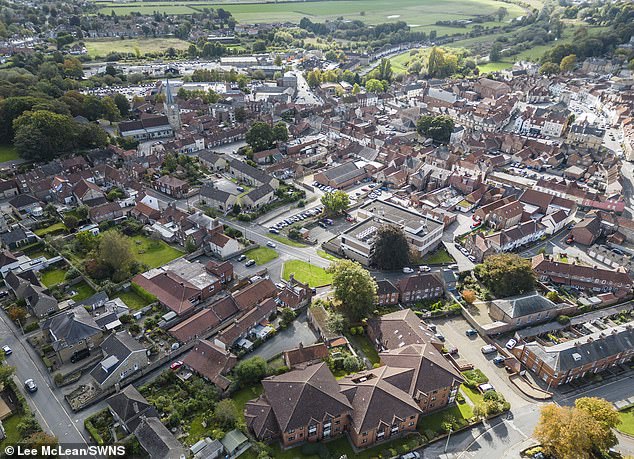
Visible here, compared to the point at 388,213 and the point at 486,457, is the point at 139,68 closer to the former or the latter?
the point at 388,213

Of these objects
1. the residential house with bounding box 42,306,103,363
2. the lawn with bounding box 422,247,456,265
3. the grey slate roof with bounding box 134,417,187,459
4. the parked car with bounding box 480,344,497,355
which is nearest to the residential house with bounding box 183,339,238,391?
the grey slate roof with bounding box 134,417,187,459

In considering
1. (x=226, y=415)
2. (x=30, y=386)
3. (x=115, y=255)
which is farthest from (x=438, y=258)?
(x=30, y=386)

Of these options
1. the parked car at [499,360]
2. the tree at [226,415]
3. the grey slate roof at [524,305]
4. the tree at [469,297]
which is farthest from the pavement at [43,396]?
the grey slate roof at [524,305]

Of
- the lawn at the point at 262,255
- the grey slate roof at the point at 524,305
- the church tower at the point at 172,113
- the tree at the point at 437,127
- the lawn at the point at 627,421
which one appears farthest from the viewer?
the church tower at the point at 172,113

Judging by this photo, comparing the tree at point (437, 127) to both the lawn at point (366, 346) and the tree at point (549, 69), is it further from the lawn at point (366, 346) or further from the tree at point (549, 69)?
the tree at point (549, 69)

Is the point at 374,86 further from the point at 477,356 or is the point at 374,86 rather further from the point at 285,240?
the point at 477,356

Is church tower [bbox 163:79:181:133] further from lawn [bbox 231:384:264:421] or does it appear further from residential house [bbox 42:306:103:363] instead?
lawn [bbox 231:384:264:421]

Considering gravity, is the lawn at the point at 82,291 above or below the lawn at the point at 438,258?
above
